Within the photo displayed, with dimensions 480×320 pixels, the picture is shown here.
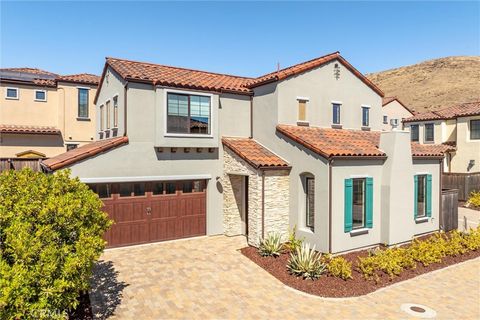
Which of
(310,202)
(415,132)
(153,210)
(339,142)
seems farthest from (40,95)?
(415,132)

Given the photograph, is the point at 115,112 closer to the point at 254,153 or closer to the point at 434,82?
the point at 254,153

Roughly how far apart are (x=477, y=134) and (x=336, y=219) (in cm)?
2419

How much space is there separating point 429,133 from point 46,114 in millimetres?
37781

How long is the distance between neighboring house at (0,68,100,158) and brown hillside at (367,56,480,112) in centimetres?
7371

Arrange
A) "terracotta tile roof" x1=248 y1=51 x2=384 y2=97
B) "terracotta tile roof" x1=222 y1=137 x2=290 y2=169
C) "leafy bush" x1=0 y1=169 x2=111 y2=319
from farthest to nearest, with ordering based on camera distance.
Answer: "terracotta tile roof" x1=248 y1=51 x2=384 y2=97
"terracotta tile roof" x1=222 y1=137 x2=290 y2=169
"leafy bush" x1=0 y1=169 x2=111 y2=319

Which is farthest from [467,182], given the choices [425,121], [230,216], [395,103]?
[230,216]

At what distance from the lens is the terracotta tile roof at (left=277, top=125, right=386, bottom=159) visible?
13484 mm

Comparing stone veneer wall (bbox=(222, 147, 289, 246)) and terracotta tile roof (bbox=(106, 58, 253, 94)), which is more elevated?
terracotta tile roof (bbox=(106, 58, 253, 94))

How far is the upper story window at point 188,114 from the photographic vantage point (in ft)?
48.9

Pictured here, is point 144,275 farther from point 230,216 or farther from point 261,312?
point 230,216

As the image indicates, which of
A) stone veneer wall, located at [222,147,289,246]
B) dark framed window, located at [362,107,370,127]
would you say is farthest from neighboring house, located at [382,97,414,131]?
stone veneer wall, located at [222,147,289,246]

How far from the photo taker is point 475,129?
28562 mm

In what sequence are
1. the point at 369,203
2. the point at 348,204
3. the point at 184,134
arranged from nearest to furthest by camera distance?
1. the point at 348,204
2. the point at 369,203
3. the point at 184,134

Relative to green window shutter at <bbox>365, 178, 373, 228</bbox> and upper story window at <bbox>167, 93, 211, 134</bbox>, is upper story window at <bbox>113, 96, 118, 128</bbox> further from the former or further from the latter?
green window shutter at <bbox>365, 178, 373, 228</bbox>
